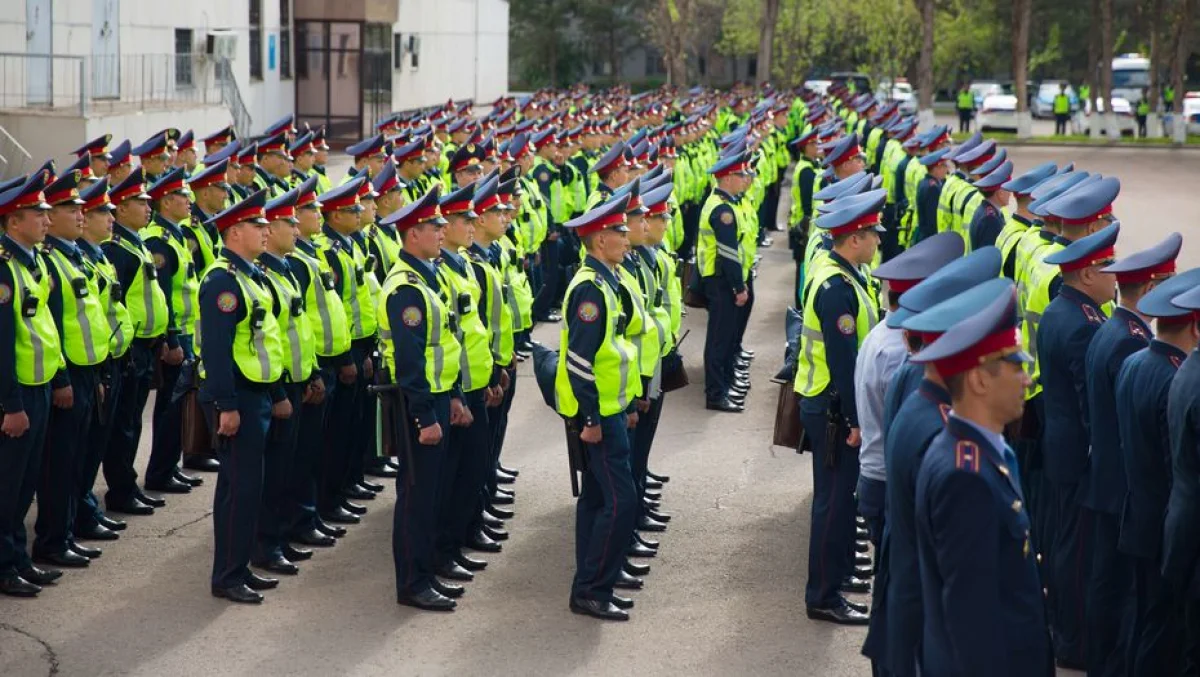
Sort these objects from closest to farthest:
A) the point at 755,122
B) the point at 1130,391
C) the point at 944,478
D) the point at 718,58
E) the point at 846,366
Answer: the point at 944,478 < the point at 1130,391 < the point at 846,366 < the point at 755,122 < the point at 718,58

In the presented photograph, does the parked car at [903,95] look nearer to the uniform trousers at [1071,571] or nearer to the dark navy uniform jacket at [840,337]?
the dark navy uniform jacket at [840,337]

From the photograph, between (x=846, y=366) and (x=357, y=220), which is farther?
(x=357, y=220)

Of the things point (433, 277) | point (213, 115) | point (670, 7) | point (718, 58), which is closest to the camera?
point (433, 277)

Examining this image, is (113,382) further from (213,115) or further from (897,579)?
(213,115)

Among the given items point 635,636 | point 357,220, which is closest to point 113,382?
point 357,220

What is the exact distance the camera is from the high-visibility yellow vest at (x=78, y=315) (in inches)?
346

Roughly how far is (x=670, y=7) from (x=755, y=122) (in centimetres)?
3126

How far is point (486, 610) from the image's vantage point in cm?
838

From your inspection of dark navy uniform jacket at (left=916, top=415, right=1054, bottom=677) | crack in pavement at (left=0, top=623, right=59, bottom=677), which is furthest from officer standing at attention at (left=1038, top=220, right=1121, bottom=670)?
crack in pavement at (left=0, top=623, right=59, bottom=677)

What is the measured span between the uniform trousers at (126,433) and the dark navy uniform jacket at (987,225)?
22.4 ft

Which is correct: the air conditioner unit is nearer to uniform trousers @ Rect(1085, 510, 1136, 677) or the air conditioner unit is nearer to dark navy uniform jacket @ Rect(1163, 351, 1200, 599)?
uniform trousers @ Rect(1085, 510, 1136, 677)

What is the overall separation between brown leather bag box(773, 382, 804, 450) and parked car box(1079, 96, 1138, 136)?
1655 inches

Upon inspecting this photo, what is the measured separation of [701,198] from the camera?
21.0 metres

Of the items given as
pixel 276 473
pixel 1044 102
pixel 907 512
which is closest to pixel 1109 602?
pixel 907 512
